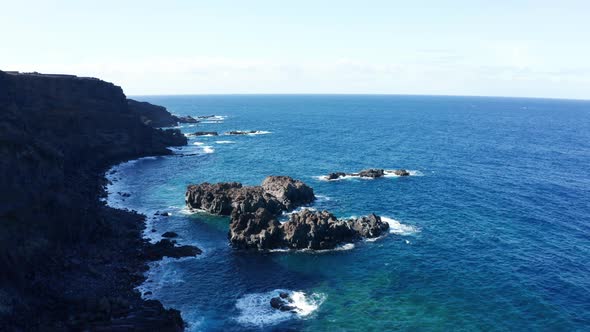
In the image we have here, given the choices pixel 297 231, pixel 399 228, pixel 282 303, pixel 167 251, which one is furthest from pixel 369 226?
pixel 167 251

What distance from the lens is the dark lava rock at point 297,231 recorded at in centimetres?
7700

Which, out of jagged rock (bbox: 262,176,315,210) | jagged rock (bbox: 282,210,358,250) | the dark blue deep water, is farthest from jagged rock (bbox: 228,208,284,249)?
jagged rock (bbox: 262,176,315,210)

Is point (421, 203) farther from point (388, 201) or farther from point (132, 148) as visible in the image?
point (132, 148)

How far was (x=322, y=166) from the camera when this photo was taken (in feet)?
465

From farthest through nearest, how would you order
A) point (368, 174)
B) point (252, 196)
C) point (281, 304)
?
point (368, 174) < point (252, 196) < point (281, 304)

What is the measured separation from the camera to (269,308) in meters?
58.0

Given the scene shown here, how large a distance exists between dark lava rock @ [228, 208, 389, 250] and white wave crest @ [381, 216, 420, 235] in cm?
308

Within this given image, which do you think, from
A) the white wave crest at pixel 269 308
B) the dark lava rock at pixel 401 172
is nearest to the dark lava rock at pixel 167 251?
the white wave crest at pixel 269 308

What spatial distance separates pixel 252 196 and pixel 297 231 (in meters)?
16.6

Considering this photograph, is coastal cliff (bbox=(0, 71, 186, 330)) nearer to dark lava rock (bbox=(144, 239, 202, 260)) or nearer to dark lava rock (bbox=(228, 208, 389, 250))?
dark lava rock (bbox=(144, 239, 202, 260))

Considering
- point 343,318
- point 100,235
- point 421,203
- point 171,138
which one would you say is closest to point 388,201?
point 421,203

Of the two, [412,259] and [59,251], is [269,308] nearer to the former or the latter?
[412,259]

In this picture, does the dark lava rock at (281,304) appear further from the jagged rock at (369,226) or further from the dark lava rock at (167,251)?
the jagged rock at (369,226)

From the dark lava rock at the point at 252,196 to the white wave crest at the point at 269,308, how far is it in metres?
28.3
